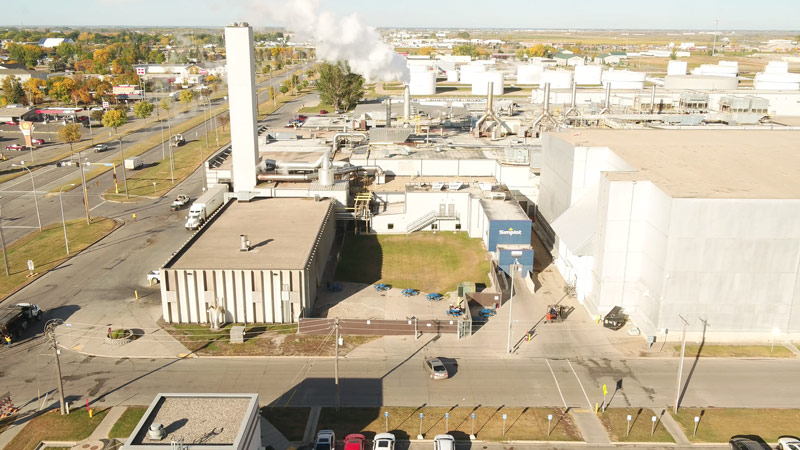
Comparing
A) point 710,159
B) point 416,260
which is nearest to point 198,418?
point 416,260

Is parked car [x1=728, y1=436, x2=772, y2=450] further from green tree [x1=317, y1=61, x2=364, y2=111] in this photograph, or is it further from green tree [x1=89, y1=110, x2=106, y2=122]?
green tree [x1=89, y1=110, x2=106, y2=122]

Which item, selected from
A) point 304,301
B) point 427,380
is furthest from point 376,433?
point 304,301

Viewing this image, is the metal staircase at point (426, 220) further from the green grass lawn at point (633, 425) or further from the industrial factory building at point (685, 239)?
the green grass lawn at point (633, 425)

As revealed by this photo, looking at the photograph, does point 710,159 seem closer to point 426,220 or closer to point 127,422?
point 426,220

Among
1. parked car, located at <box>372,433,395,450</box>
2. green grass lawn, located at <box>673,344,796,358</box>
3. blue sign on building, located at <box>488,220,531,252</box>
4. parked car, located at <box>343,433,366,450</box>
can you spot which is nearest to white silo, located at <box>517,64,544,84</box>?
blue sign on building, located at <box>488,220,531,252</box>

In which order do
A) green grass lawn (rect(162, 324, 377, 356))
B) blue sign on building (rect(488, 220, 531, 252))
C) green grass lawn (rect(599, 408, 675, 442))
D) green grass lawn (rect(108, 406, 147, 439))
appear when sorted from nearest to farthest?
1. green grass lawn (rect(108, 406, 147, 439))
2. green grass lawn (rect(599, 408, 675, 442))
3. green grass lawn (rect(162, 324, 377, 356))
4. blue sign on building (rect(488, 220, 531, 252))

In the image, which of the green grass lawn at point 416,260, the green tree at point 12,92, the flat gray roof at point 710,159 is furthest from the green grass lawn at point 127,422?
the green tree at point 12,92
